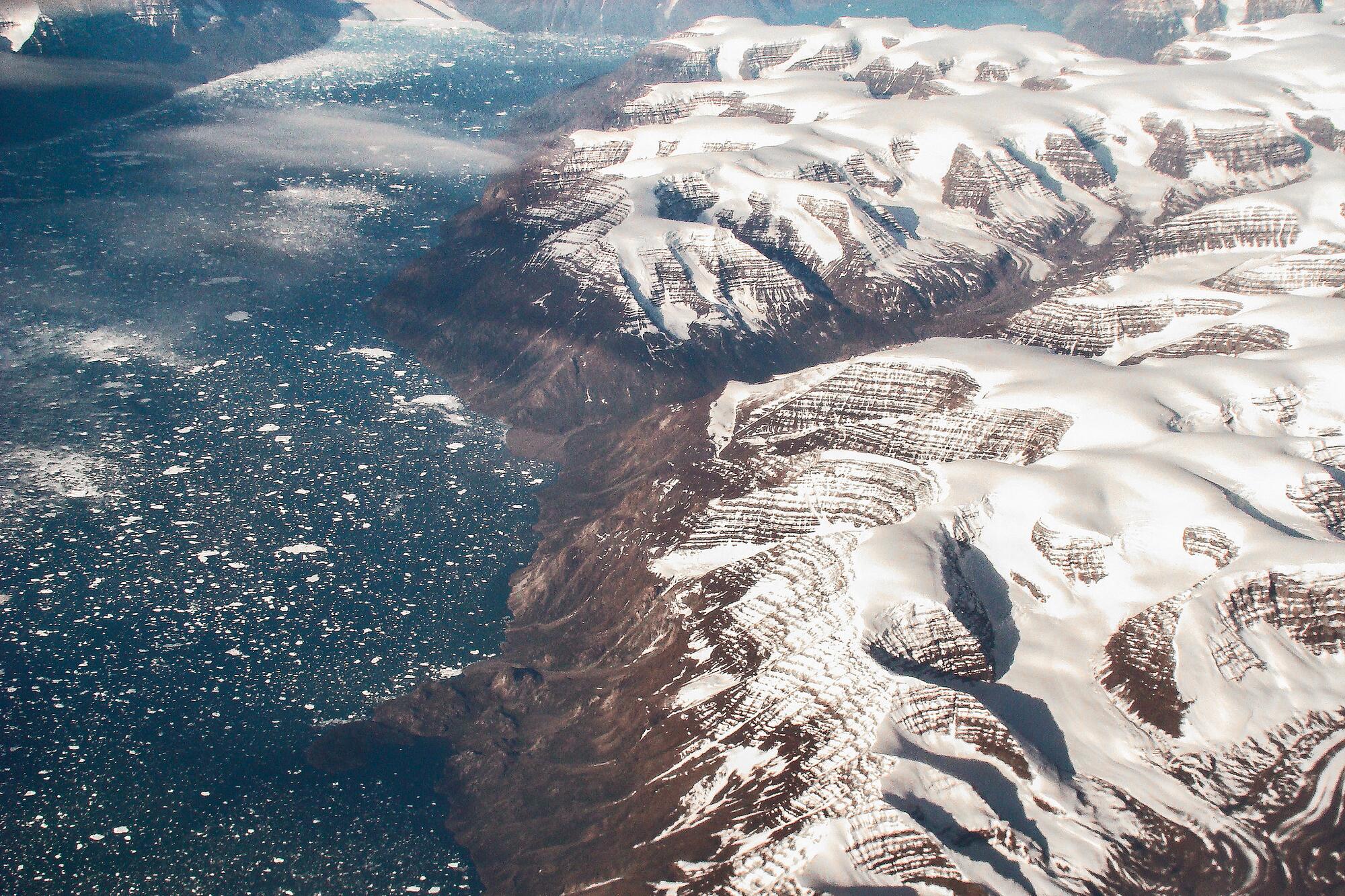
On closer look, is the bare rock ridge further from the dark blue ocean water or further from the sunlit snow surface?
the sunlit snow surface

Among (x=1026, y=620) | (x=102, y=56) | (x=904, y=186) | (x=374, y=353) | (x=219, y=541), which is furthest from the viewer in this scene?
(x=102, y=56)

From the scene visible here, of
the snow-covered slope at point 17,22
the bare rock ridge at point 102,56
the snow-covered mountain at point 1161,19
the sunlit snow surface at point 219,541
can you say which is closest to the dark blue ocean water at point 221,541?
the sunlit snow surface at point 219,541

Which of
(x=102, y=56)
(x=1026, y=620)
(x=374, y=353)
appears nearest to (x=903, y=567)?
(x=1026, y=620)

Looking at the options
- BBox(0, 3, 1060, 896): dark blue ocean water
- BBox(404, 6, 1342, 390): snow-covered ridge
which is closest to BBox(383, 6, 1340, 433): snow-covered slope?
BBox(404, 6, 1342, 390): snow-covered ridge

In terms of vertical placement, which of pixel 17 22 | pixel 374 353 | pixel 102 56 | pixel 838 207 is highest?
pixel 17 22

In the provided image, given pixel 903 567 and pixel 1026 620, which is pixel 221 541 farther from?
pixel 1026 620

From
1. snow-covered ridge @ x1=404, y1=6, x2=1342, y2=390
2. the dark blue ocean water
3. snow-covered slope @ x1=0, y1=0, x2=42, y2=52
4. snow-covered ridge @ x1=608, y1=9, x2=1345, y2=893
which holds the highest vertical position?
snow-covered slope @ x1=0, y1=0, x2=42, y2=52
